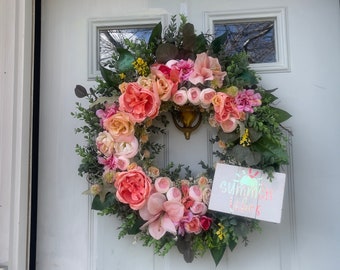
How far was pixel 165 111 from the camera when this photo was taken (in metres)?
0.97

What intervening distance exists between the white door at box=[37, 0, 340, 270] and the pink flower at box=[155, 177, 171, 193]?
0.23 m

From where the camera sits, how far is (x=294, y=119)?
101cm

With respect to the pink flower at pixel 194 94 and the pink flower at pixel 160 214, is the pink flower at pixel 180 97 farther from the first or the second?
the pink flower at pixel 160 214

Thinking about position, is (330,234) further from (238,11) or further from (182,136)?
(238,11)

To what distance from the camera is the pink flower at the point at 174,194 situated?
875mm

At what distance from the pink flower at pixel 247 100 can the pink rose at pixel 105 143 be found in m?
0.33

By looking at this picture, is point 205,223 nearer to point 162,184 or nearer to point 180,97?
point 162,184

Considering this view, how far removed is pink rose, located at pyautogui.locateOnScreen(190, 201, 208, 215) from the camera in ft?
2.89

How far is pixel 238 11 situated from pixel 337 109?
405mm

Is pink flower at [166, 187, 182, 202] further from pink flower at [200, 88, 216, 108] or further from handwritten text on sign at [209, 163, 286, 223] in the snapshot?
pink flower at [200, 88, 216, 108]

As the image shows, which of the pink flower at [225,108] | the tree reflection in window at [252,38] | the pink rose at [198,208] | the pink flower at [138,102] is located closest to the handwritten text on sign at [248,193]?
the pink rose at [198,208]

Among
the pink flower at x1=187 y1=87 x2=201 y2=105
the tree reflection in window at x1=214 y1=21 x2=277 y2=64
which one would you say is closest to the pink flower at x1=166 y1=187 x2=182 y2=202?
the pink flower at x1=187 y1=87 x2=201 y2=105

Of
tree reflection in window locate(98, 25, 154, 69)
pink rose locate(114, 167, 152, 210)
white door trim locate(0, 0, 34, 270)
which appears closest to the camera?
pink rose locate(114, 167, 152, 210)

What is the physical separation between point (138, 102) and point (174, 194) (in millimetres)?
244
